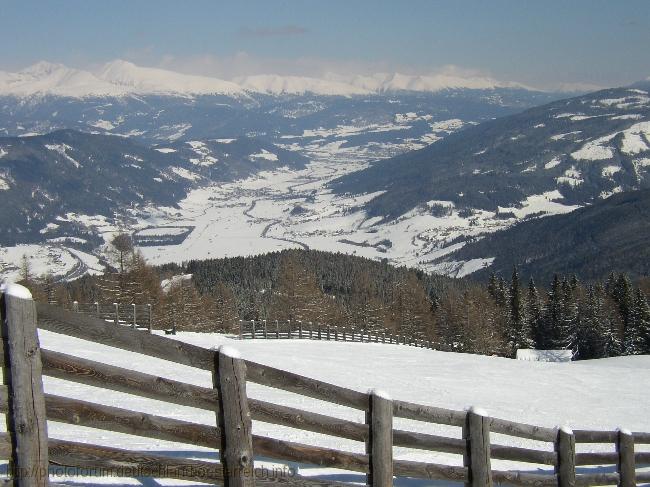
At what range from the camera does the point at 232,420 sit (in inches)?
191

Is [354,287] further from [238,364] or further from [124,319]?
[238,364]

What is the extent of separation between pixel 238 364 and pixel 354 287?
112 metres

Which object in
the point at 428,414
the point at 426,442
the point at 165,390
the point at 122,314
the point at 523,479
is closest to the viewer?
the point at 165,390

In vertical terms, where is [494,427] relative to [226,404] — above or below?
below

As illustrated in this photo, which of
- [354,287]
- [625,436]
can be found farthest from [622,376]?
[354,287]

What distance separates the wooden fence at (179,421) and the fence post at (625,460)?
3.05m

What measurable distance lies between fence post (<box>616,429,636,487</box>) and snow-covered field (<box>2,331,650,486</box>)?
204cm

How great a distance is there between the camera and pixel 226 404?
4.84 metres

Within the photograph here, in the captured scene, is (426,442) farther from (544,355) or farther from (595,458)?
(544,355)

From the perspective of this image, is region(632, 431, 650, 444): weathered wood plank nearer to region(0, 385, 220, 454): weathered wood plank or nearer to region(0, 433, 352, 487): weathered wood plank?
region(0, 433, 352, 487): weathered wood plank

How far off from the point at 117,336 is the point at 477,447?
398 cm

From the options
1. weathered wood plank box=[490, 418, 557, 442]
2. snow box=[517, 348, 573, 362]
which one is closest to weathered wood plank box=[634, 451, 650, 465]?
weathered wood plank box=[490, 418, 557, 442]

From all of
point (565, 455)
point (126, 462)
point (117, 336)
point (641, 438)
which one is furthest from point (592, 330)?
point (117, 336)

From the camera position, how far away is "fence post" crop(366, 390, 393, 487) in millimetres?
5742
